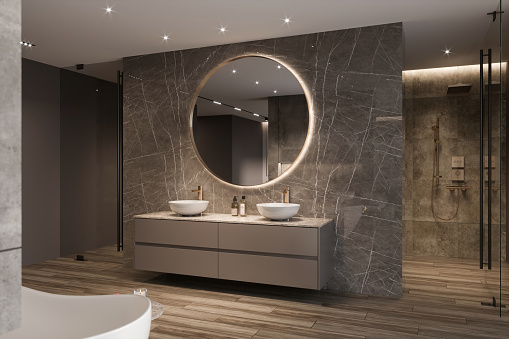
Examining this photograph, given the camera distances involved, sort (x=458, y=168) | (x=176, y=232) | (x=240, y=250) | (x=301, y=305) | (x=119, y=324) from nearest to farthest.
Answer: (x=119, y=324) → (x=301, y=305) → (x=240, y=250) → (x=176, y=232) → (x=458, y=168)

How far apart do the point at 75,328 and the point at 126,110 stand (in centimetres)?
362

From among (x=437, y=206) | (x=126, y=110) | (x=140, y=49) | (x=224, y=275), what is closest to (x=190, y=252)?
(x=224, y=275)

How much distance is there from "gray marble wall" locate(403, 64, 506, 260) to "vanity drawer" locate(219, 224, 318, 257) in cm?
275

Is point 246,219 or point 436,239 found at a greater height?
point 246,219

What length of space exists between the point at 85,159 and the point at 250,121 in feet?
8.67

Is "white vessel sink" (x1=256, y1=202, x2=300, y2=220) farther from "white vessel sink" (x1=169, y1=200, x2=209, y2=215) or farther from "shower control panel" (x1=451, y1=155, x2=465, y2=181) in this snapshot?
"shower control panel" (x1=451, y1=155, x2=465, y2=181)

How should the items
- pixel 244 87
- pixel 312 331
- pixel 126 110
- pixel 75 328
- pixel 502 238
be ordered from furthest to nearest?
pixel 126 110 → pixel 244 87 → pixel 502 238 → pixel 312 331 → pixel 75 328

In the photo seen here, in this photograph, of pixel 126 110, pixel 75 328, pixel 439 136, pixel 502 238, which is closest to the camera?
→ pixel 75 328

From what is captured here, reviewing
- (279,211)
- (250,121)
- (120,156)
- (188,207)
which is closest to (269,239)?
(279,211)

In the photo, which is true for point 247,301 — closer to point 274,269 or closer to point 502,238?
point 274,269

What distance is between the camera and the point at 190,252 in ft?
13.9

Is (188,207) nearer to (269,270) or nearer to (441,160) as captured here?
(269,270)

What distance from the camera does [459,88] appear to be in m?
5.59

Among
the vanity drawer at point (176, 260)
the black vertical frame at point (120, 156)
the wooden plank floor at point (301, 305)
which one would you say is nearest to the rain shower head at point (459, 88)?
the wooden plank floor at point (301, 305)
